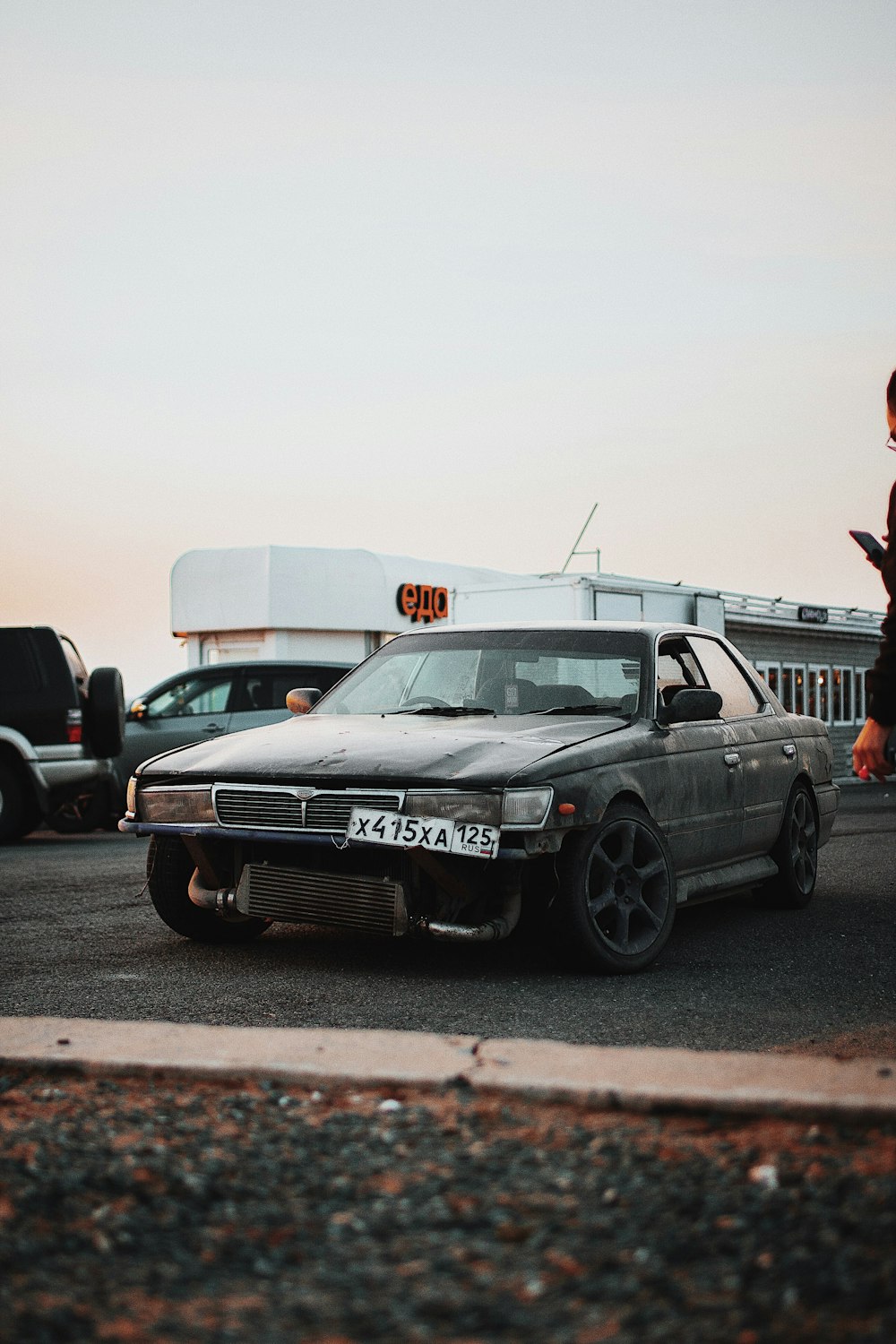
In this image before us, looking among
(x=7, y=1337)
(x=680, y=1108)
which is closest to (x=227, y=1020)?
(x=680, y=1108)

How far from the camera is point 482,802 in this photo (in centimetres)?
521

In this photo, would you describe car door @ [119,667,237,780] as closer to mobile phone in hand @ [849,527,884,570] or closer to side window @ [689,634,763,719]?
side window @ [689,634,763,719]

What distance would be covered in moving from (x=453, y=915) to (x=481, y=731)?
876 mm

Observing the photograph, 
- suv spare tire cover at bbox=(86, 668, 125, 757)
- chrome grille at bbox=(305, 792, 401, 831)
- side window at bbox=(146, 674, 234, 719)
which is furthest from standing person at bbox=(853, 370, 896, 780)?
side window at bbox=(146, 674, 234, 719)

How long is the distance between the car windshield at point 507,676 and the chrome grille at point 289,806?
47.4 inches

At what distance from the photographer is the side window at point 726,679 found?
7453 mm

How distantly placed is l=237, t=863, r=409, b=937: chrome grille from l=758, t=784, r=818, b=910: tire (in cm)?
298

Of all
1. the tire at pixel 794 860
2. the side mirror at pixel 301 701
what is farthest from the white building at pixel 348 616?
the side mirror at pixel 301 701

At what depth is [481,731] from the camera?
5.90 meters

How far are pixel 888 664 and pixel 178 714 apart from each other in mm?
12350

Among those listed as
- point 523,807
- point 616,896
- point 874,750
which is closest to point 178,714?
point 616,896

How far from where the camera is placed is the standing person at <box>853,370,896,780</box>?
3404 mm

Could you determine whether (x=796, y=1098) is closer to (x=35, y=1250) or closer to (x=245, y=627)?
(x=35, y=1250)

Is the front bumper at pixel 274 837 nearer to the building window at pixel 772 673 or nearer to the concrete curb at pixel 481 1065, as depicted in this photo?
the concrete curb at pixel 481 1065
